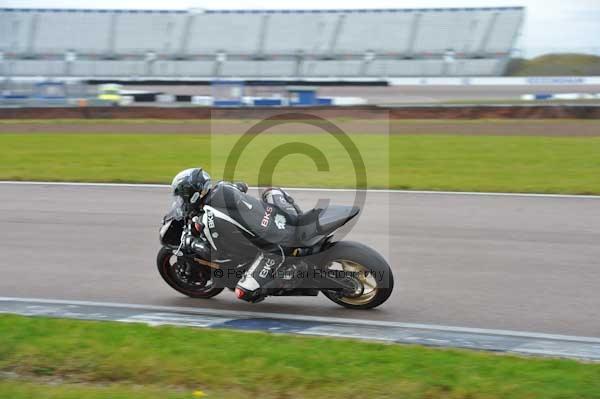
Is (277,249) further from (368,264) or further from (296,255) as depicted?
(368,264)

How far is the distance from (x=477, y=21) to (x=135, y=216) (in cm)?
5176

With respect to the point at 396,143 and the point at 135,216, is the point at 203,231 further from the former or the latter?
the point at 396,143

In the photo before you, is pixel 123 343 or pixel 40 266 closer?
pixel 123 343

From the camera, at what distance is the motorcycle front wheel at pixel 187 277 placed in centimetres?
803

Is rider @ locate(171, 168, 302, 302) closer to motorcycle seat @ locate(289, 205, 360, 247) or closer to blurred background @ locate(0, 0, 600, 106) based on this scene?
motorcycle seat @ locate(289, 205, 360, 247)

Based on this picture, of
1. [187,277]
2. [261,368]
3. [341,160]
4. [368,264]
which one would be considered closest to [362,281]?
[368,264]

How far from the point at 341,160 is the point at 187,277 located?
12.0m

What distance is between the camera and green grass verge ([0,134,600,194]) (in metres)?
15.9

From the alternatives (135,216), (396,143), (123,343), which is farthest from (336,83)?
(123,343)

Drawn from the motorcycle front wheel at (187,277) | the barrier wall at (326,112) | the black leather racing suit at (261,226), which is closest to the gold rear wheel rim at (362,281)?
the black leather racing suit at (261,226)

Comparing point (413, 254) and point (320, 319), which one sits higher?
point (413, 254)

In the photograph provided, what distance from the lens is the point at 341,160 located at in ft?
65.0

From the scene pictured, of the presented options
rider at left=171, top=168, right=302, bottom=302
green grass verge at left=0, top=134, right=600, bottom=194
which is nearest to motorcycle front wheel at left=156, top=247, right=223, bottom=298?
rider at left=171, top=168, right=302, bottom=302

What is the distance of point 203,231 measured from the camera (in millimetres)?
7598
